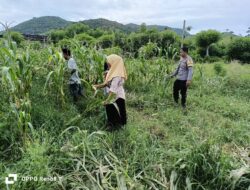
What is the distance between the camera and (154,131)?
436 cm

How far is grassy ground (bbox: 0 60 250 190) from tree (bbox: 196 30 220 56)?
25580 mm

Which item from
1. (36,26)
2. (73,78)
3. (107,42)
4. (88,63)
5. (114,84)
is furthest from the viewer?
(36,26)

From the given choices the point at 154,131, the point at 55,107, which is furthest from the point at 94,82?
the point at 154,131

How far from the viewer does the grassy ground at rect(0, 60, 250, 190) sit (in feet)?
9.23

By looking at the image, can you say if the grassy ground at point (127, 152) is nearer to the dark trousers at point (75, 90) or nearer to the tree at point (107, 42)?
the dark trousers at point (75, 90)

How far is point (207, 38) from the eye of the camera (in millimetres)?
29266

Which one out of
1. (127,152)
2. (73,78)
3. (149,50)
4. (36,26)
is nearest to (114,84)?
(127,152)

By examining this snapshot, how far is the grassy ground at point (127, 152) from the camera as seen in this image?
281 centimetres

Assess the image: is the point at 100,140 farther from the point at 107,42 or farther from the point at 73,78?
the point at 107,42

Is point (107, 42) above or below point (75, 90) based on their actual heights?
above

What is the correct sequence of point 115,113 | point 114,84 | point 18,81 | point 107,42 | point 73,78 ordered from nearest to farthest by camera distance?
1. point 18,81
2. point 114,84
3. point 115,113
4. point 73,78
5. point 107,42

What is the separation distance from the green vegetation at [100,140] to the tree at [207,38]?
2484cm

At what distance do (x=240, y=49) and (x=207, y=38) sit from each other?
192 inches

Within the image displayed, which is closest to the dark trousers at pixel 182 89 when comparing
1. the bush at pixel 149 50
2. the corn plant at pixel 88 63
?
the bush at pixel 149 50
